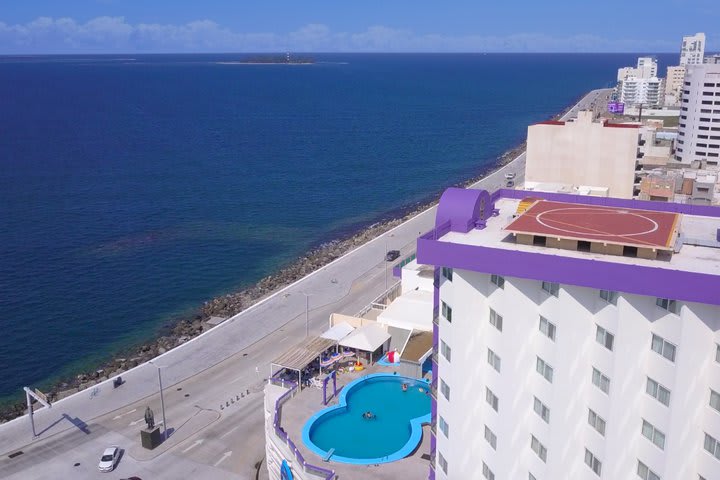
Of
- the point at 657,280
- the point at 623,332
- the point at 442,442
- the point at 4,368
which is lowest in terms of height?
the point at 4,368

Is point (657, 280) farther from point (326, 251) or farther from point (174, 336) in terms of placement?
point (326, 251)

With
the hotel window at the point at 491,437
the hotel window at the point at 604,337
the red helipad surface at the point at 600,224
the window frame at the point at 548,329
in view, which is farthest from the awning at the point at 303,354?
the hotel window at the point at 604,337

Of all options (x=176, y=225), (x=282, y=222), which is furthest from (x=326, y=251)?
(x=176, y=225)

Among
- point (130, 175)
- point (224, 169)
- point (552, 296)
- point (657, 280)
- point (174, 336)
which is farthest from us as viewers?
point (224, 169)

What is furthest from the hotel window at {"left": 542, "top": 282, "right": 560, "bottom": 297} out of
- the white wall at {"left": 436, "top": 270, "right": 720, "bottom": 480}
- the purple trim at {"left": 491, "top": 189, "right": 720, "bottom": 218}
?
the purple trim at {"left": 491, "top": 189, "right": 720, "bottom": 218}

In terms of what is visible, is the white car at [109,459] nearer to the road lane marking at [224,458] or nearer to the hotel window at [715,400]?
the road lane marking at [224,458]

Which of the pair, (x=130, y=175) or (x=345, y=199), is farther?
(x=130, y=175)

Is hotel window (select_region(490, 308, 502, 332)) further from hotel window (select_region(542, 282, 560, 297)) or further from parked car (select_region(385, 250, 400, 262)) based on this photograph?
parked car (select_region(385, 250, 400, 262))
